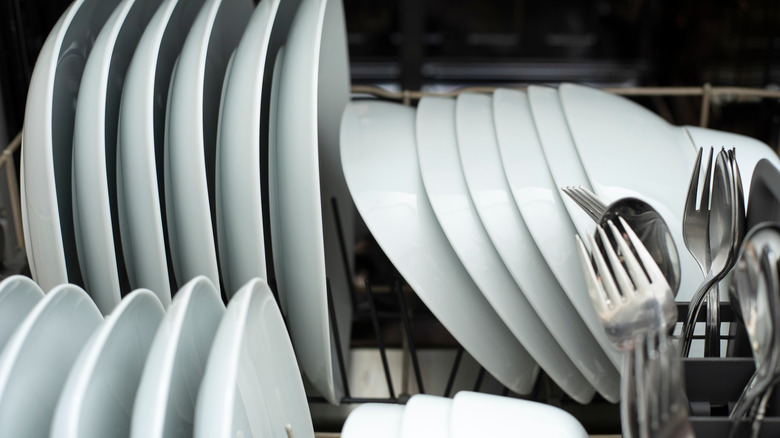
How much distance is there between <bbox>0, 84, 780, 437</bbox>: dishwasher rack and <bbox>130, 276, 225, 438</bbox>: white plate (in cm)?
15

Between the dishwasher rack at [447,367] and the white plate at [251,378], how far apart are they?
0.10m

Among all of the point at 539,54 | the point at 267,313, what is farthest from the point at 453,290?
the point at 539,54

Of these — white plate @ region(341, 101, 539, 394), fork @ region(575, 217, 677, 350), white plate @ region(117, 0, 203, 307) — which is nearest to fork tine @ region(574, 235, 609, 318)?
fork @ region(575, 217, 677, 350)

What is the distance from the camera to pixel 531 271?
1.29 feet

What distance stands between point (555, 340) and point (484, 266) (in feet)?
0.22

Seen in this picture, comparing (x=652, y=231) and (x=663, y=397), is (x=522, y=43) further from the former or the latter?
(x=663, y=397)

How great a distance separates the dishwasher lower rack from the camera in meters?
0.48

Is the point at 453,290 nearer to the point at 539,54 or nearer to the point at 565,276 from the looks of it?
the point at 565,276

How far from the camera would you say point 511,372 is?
43 centimetres

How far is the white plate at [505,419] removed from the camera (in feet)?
1.02

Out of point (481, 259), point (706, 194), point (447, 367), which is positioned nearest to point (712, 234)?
point (706, 194)

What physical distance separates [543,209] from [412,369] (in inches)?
8.3

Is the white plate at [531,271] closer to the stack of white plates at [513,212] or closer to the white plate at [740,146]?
the stack of white plates at [513,212]

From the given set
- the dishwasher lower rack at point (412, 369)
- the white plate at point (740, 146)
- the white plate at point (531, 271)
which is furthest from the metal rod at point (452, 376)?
the white plate at point (740, 146)
